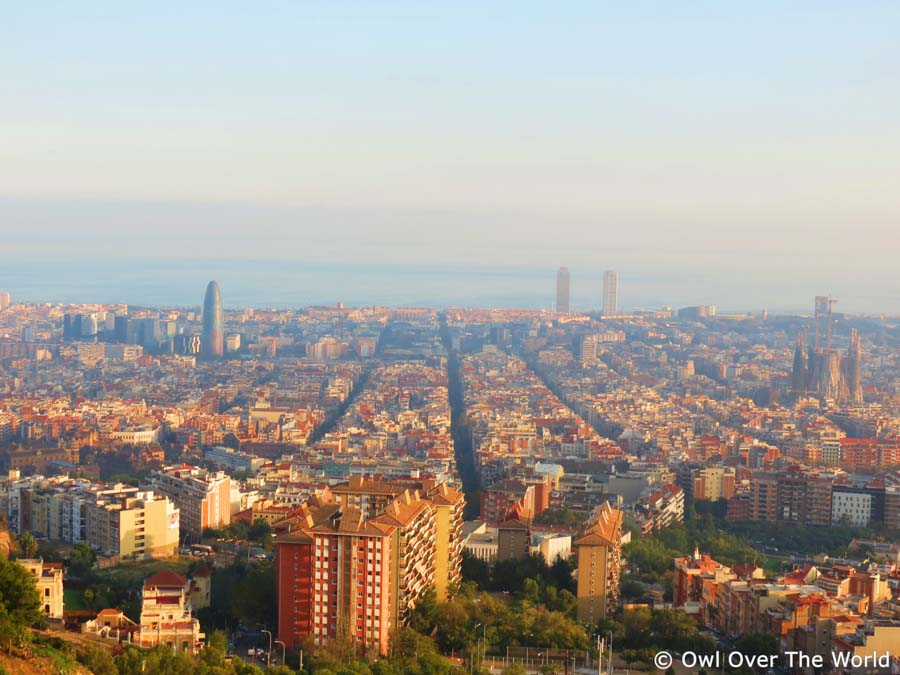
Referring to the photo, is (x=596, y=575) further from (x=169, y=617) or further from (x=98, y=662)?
(x=98, y=662)

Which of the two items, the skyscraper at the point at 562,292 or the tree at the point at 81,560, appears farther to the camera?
the skyscraper at the point at 562,292

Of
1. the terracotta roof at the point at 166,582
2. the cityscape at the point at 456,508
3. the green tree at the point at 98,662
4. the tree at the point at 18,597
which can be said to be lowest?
the cityscape at the point at 456,508

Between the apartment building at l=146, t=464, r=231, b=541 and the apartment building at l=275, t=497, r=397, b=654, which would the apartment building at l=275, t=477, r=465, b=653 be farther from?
the apartment building at l=146, t=464, r=231, b=541

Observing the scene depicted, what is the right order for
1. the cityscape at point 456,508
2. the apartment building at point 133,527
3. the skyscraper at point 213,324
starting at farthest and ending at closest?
the skyscraper at point 213,324, the apartment building at point 133,527, the cityscape at point 456,508

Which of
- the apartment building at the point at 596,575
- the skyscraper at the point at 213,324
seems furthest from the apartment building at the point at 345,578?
the skyscraper at the point at 213,324

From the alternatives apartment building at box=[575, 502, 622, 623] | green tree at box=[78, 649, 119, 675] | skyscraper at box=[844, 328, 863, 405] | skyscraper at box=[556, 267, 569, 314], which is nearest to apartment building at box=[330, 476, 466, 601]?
apartment building at box=[575, 502, 622, 623]

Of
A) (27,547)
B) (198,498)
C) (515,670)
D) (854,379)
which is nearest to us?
(515,670)

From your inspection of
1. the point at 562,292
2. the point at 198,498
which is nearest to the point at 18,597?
the point at 198,498

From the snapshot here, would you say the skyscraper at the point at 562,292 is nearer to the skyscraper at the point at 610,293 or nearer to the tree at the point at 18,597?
the skyscraper at the point at 610,293
